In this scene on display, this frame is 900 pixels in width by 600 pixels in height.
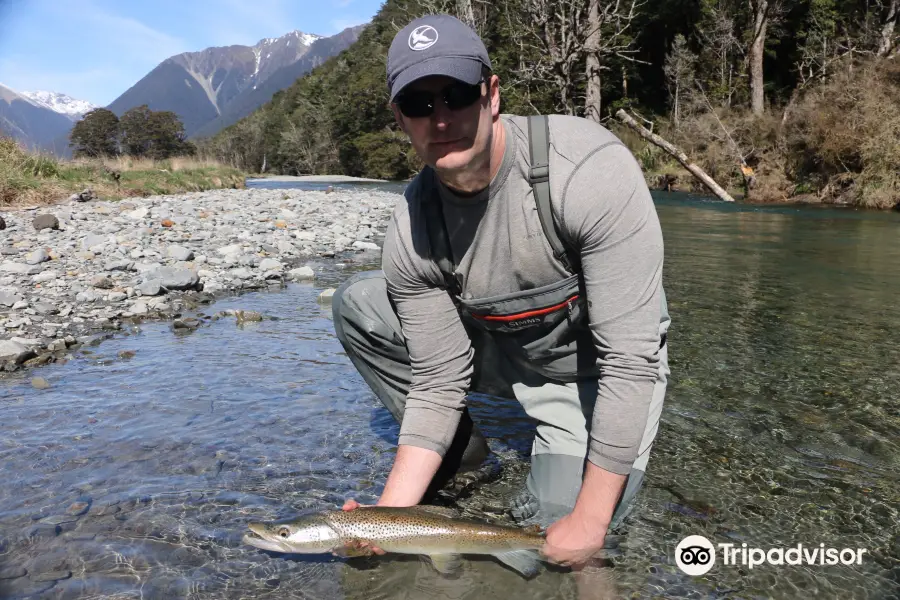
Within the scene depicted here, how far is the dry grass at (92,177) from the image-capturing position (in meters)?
14.6

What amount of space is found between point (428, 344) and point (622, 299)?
2.78 feet

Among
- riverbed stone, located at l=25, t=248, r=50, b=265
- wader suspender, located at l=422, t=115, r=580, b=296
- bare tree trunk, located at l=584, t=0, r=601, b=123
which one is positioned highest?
bare tree trunk, located at l=584, t=0, r=601, b=123

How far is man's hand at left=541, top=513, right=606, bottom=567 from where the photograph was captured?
2.07 meters

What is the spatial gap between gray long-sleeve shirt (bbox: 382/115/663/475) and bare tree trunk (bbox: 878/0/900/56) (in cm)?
2643

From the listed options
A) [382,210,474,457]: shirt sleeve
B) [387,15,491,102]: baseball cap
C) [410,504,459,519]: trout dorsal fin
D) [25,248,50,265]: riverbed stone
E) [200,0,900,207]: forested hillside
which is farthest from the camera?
[200,0,900,207]: forested hillside

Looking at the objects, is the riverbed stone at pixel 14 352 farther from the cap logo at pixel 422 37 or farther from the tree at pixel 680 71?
the tree at pixel 680 71

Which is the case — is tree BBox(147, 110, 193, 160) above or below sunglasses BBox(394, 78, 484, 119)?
above

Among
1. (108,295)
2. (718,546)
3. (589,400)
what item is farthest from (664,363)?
(108,295)

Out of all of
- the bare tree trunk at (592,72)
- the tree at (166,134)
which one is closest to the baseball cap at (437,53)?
the bare tree trunk at (592,72)

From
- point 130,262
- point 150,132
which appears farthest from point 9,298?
point 150,132

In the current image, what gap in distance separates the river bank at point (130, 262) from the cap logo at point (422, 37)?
13.6 feet

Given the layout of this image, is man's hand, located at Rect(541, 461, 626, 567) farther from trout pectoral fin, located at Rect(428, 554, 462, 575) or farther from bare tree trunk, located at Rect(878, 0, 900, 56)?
bare tree trunk, located at Rect(878, 0, 900, 56)

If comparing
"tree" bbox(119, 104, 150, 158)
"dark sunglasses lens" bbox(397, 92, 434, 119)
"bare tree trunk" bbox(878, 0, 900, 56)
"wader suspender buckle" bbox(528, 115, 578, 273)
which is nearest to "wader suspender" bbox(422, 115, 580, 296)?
"wader suspender buckle" bbox(528, 115, 578, 273)

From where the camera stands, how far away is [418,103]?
210cm
